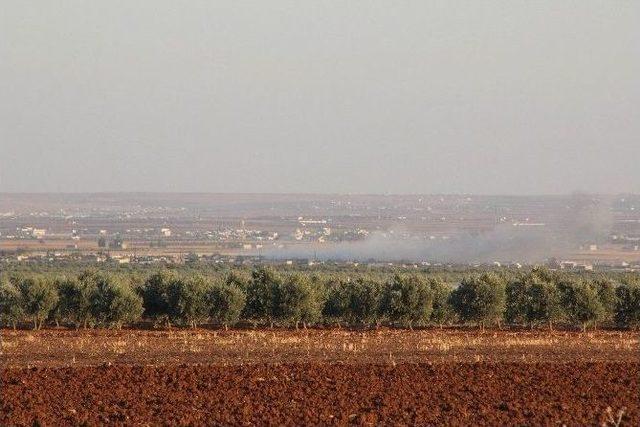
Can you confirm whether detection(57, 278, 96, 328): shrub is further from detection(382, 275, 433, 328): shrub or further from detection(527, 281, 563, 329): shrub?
detection(527, 281, 563, 329): shrub

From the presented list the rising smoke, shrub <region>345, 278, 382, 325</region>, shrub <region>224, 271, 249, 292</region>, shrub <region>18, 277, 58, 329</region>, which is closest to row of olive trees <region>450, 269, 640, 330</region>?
shrub <region>345, 278, 382, 325</region>

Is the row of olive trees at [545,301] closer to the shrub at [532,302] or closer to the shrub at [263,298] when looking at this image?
the shrub at [532,302]

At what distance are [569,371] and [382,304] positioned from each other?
2333 centimetres

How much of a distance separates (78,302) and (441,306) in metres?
15.8

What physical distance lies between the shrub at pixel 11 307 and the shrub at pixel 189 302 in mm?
6293

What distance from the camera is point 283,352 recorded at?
34.3 m

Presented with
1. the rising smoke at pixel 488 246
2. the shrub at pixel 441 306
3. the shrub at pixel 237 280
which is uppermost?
the shrub at pixel 237 280

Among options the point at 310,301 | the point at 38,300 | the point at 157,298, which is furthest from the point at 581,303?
the point at 38,300

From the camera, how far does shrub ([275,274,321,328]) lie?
4903cm

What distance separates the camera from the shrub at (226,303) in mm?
48750

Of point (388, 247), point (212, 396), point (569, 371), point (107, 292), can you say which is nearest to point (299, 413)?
point (212, 396)

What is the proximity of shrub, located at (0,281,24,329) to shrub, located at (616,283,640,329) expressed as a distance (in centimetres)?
2611

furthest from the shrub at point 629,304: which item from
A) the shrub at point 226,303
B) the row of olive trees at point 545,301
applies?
the shrub at point 226,303

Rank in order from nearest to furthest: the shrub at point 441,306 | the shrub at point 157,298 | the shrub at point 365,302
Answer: the shrub at point 157,298 → the shrub at point 365,302 → the shrub at point 441,306
